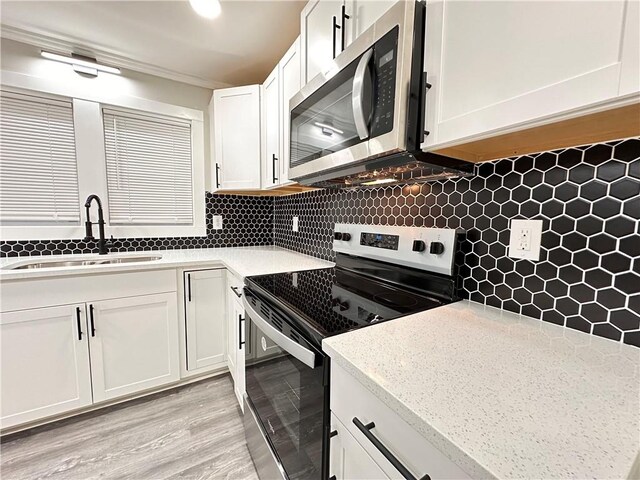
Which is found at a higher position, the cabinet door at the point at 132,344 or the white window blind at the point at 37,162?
the white window blind at the point at 37,162

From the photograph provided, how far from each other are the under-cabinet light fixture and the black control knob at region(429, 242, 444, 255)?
2.54 m

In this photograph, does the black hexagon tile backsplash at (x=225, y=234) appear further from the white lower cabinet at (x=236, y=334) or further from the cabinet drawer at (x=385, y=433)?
the cabinet drawer at (x=385, y=433)

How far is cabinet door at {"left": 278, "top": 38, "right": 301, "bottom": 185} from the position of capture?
4.90 feet

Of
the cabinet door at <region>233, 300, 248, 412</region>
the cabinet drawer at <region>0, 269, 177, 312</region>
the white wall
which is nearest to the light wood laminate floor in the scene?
the cabinet door at <region>233, 300, 248, 412</region>

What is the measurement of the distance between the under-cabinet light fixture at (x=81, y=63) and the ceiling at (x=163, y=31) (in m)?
0.05

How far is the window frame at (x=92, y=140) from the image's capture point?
1.81m

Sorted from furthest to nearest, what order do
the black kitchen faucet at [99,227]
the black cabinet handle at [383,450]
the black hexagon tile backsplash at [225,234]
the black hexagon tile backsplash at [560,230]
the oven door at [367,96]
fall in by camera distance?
the black hexagon tile backsplash at [225,234] < the black kitchen faucet at [99,227] < the oven door at [367,96] < the black hexagon tile backsplash at [560,230] < the black cabinet handle at [383,450]

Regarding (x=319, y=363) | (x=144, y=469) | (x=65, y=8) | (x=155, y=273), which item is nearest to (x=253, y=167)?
(x=155, y=273)

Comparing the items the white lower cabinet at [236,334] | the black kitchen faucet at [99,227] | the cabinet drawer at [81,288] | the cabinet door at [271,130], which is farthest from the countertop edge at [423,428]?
the black kitchen faucet at [99,227]

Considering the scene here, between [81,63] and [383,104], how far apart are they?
7.53 ft

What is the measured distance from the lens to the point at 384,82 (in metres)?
0.84

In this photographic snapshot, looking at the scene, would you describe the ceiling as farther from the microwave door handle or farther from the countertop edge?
the countertop edge

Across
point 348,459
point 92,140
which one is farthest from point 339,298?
point 92,140

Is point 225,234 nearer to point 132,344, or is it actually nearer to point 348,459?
point 132,344
